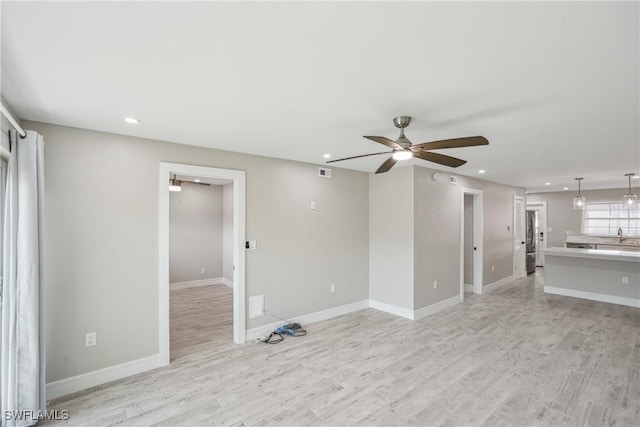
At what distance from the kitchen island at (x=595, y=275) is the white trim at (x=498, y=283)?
2.52 ft

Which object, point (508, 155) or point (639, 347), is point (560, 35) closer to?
point (508, 155)

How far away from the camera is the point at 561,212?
27.8ft

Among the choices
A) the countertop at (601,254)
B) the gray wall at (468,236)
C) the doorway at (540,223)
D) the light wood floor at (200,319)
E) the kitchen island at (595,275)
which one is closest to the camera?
the light wood floor at (200,319)

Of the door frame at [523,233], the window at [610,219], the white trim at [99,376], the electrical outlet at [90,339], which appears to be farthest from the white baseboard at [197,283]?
the window at [610,219]

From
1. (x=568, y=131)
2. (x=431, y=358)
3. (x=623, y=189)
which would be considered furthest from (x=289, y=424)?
(x=623, y=189)

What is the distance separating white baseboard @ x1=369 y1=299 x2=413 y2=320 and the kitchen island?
147 inches

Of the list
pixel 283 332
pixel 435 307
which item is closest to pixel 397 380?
pixel 283 332

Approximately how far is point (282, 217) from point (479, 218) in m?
4.21

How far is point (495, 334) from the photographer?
3.99m

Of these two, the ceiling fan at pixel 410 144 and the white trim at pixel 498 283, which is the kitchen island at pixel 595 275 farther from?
the ceiling fan at pixel 410 144

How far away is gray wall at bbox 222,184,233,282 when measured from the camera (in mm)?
6836

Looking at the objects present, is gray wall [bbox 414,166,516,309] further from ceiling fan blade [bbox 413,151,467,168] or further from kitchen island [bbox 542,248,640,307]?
ceiling fan blade [bbox 413,151,467,168]

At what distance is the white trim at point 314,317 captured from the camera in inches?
154

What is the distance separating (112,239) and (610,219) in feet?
35.7
